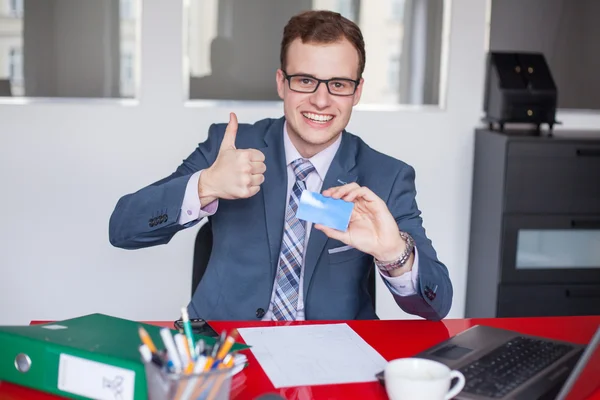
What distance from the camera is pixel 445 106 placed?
3.72 meters

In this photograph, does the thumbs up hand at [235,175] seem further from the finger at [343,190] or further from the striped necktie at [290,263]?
the striped necktie at [290,263]

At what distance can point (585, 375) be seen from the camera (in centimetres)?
122

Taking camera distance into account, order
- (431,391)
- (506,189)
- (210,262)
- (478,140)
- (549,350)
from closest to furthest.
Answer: (431,391), (549,350), (210,262), (506,189), (478,140)

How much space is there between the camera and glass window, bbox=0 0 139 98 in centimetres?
346

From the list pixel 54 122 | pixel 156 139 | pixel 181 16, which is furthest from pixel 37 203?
pixel 181 16

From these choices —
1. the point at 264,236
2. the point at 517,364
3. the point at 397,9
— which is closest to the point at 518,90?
the point at 397,9

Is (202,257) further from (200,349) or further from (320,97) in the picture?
(200,349)

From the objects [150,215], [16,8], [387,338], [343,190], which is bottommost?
[387,338]

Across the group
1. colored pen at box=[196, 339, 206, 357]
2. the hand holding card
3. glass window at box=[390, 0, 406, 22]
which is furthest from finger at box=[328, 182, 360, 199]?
glass window at box=[390, 0, 406, 22]

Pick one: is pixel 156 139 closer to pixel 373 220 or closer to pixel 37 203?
pixel 37 203

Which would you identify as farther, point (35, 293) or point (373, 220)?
point (35, 293)

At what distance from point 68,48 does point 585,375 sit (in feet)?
9.52

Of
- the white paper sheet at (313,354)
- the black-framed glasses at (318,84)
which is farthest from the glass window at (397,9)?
the white paper sheet at (313,354)

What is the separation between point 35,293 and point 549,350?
2.70 meters
